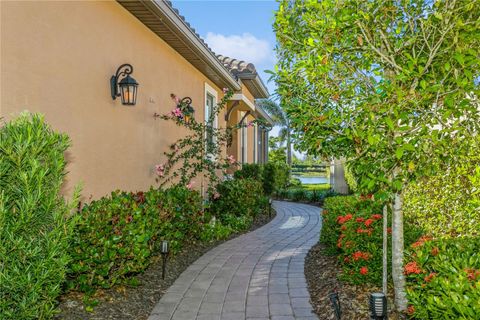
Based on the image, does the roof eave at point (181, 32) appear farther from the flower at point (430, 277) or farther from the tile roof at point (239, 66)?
the flower at point (430, 277)

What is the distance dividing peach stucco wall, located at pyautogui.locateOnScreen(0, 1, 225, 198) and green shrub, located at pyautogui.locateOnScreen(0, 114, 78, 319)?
98 cm

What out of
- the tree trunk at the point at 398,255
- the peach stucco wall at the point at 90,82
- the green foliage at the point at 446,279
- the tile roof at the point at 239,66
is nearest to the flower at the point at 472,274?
the green foliage at the point at 446,279

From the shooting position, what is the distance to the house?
3914 mm

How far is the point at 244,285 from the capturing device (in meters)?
5.27

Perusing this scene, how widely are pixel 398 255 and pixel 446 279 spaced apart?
1273mm

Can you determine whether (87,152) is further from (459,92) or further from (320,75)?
(459,92)

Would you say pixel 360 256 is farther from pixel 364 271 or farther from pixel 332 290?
pixel 332 290

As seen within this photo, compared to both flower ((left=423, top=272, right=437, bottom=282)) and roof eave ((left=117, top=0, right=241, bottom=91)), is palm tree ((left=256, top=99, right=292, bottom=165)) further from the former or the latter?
flower ((left=423, top=272, right=437, bottom=282))

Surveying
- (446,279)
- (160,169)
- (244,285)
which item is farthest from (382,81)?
(160,169)

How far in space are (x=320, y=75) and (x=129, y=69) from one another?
10.7ft

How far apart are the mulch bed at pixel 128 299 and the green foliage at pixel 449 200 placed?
10.1 feet

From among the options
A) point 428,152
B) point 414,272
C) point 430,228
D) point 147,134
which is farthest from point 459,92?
point 147,134

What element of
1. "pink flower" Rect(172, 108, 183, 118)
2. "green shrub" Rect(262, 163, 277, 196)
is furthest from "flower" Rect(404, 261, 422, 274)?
"green shrub" Rect(262, 163, 277, 196)

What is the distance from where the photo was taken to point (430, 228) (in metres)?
4.54
